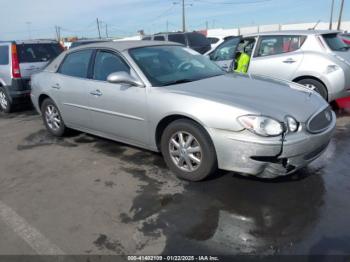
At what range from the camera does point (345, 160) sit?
4488 mm

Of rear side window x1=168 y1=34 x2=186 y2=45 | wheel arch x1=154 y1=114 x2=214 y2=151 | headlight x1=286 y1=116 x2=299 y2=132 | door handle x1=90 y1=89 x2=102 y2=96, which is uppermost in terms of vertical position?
rear side window x1=168 y1=34 x2=186 y2=45

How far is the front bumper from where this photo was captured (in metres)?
3.32

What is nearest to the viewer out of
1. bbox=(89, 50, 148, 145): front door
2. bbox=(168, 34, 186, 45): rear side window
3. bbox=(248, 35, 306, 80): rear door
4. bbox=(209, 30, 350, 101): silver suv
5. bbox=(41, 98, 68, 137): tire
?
bbox=(89, 50, 148, 145): front door

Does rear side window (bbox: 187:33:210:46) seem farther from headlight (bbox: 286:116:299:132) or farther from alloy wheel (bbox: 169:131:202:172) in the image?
headlight (bbox: 286:116:299:132)

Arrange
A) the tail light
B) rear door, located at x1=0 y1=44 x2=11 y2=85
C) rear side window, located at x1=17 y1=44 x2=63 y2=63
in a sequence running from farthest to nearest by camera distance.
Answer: rear side window, located at x1=17 y1=44 x2=63 y2=63
rear door, located at x1=0 y1=44 x2=11 y2=85
the tail light

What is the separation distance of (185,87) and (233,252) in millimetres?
2025

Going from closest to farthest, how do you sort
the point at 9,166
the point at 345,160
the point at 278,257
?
the point at 278,257 < the point at 345,160 < the point at 9,166

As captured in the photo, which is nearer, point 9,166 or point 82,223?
point 82,223

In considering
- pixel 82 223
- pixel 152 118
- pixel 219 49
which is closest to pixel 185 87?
pixel 152 118

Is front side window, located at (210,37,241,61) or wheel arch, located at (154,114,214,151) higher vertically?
front side window, located at (210,37,241,61)

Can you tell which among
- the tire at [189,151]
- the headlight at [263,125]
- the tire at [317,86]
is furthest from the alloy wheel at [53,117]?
the tire at [317,86]

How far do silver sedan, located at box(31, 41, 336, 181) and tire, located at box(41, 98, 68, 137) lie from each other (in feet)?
0.81

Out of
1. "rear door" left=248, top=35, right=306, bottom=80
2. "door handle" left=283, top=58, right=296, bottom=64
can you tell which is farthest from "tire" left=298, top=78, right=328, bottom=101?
"door handle" left=283, top=58, right=296, bottom=64

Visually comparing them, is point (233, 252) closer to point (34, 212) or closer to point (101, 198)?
point (101, 198)
